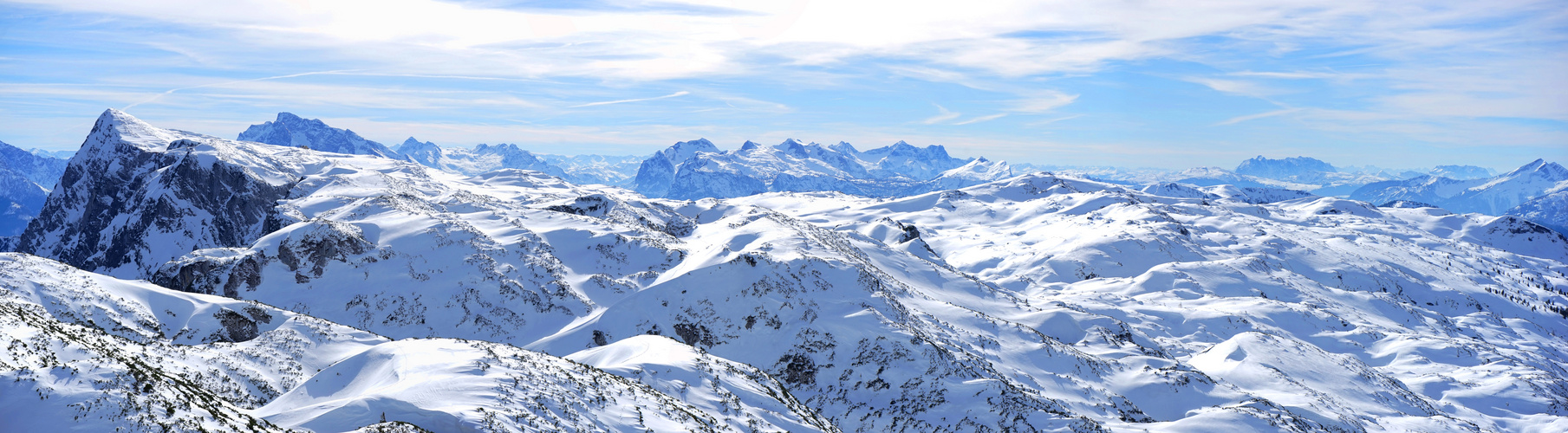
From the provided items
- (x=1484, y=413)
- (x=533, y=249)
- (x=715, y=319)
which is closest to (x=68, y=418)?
(x=715, y=319)

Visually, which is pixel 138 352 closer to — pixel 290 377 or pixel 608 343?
pixel 290 377

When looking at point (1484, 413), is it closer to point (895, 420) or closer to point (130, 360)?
point (895, 420)

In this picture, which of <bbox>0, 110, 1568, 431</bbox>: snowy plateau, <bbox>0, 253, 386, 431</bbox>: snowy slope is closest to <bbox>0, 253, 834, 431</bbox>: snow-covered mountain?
<bbox>0, 253, 386, 431</bbox>: snowy slope

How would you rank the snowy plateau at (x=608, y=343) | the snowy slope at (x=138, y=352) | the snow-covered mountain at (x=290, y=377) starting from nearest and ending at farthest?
1. the snowy slope at (x=138, y=352)
2. the snow-covered mountain at (x=290, y=377)
3. the snowy plateau at (x=608, y=343)

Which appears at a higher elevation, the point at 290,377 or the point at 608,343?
the point at 290,377

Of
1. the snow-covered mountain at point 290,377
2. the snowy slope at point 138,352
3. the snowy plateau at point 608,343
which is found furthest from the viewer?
the snowy plateau at point 608,343

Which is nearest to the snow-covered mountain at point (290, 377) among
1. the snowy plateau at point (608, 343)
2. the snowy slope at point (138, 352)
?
the snowy slope at point (138, 352)

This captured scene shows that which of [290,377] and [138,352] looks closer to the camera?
[138,352]

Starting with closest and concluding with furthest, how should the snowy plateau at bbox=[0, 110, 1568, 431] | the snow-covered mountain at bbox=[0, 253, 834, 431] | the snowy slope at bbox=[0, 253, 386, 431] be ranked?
the snowy slope at bbox=[0, 253, 386, 431] → the snow-covered mountain at bbox=[0, 253, 834, 431] → the snowy plateau at bbox=[0, 110, 1568, 431]

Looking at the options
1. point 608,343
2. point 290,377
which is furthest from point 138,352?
point 608,343

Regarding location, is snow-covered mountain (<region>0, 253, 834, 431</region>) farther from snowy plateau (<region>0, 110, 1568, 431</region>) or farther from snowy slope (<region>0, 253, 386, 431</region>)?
snowy plateau (<region>0, 110, 1568, 431</region>)

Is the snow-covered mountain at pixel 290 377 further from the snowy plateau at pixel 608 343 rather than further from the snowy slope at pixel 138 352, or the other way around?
the snowy plateau at pixel 608 343
